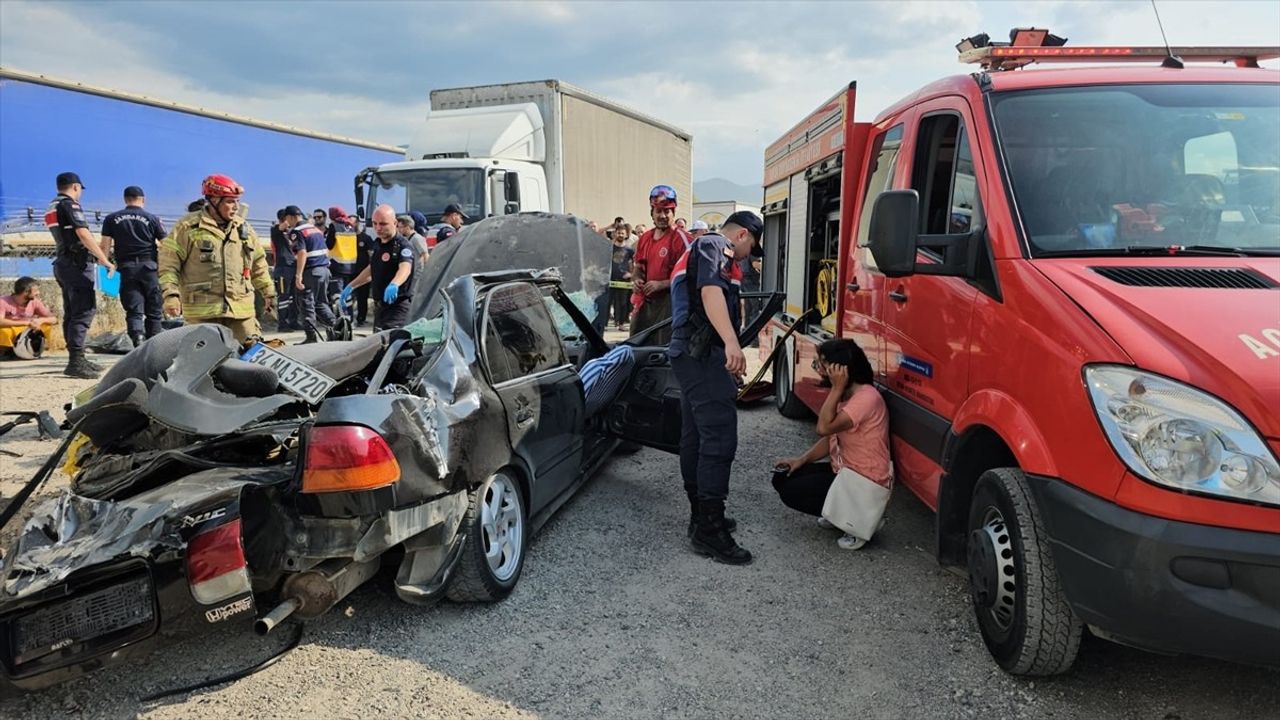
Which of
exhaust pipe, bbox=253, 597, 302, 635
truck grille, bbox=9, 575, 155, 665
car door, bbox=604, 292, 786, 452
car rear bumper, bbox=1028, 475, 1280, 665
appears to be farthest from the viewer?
car door, bbox=604, 292, 786, 452

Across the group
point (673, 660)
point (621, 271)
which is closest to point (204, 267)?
point (673, 660)

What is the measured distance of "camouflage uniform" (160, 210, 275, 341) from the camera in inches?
202

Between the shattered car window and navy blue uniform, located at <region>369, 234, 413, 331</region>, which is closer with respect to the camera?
the shattered car window

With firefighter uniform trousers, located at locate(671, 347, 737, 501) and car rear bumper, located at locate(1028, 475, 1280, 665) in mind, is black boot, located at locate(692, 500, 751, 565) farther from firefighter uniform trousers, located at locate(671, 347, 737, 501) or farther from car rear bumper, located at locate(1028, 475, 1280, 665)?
car rear bumper, located at locate(1028, 475, 1280, 665)

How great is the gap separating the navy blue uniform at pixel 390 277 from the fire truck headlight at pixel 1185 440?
5280mm

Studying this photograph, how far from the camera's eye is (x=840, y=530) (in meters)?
4.12

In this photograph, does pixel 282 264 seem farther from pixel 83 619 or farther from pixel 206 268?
pixel 83 619

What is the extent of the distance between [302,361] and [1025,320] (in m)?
2.84

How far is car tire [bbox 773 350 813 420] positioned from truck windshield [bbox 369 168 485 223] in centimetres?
582

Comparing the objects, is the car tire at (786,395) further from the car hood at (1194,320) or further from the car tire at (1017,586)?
the car hood at (1194,320)

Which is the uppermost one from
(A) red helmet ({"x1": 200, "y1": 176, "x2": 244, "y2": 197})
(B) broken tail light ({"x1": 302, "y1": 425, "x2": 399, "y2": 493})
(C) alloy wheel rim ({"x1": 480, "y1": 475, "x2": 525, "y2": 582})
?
(A) red helmet ({"x1": 200, "y1": 176, "x2": 244, "y2": 197})

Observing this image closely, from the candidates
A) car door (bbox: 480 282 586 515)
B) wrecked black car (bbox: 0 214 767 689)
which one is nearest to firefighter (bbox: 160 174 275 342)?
wrecked black car (bbox: 0 214 767 689)

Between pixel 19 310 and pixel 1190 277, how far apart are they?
11.7m

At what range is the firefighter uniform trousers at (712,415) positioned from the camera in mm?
3844
